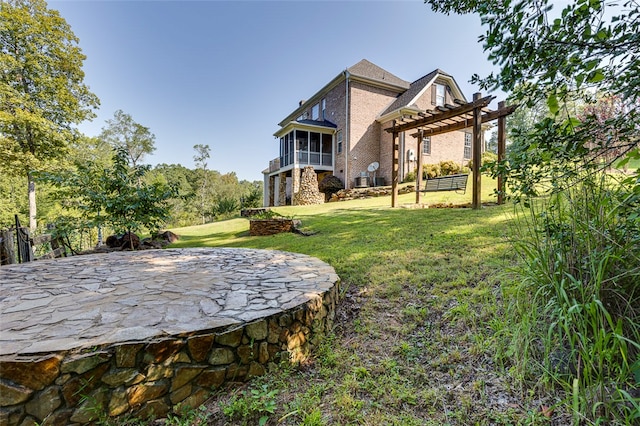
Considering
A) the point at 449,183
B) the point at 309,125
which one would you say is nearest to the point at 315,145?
the point at 309,125

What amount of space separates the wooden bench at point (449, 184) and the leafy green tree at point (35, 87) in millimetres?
14652

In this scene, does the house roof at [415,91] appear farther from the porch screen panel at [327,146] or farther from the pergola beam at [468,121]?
the pergola beam at [468,121]

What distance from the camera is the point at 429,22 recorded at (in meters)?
6.21

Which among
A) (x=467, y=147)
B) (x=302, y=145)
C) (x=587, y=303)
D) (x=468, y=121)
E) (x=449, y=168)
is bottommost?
(x=587, y=303)

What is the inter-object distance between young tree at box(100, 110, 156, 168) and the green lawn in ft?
98.8

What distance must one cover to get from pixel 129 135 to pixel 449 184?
30.4 m

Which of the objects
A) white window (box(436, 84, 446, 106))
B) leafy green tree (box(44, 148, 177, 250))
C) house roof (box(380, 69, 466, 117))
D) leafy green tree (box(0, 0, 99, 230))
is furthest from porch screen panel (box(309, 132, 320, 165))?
leafy green tree (box(44, 148, 177, 250))

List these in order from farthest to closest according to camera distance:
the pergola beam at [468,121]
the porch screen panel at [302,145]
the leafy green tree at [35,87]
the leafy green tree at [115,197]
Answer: the porch screen panel at [302,145] < the leafy green tree at [35,87] < the pergola beam at [468,121] < the leafy green tree at [115,197]

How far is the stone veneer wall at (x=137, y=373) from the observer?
1334mm

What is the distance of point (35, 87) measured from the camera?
11.5 metres

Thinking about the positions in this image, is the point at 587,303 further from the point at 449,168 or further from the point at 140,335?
the point at 449,168

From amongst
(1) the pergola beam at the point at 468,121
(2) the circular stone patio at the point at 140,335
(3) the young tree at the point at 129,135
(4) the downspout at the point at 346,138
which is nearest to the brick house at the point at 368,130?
(4) the downspout at the point at 346,138

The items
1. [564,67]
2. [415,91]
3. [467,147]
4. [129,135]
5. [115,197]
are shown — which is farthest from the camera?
[129,135]

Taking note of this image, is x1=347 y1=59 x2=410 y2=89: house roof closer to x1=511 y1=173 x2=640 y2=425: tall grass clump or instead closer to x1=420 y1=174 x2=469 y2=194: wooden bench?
x1=420 y1=174 x2=469 y2=194: wooden bench
